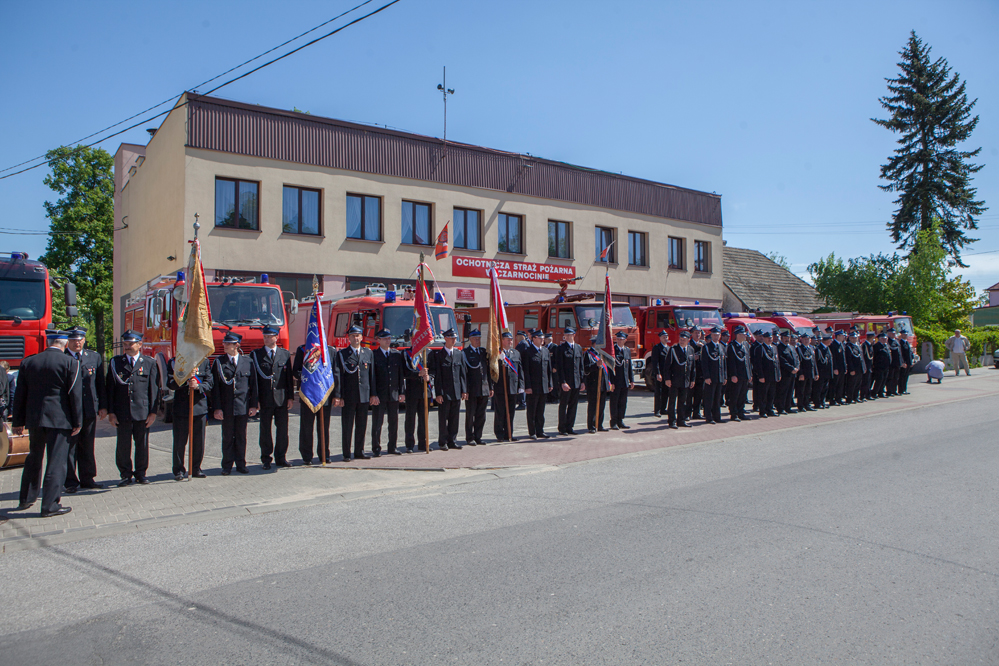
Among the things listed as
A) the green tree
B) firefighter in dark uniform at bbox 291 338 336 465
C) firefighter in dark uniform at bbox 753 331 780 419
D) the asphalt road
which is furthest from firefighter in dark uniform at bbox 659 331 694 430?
the green tree

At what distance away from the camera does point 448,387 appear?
34.2 feet

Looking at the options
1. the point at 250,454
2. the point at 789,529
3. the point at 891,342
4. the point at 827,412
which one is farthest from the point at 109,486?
the point at 891,342

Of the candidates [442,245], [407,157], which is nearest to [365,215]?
[407,157]

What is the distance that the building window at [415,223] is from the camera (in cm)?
2336

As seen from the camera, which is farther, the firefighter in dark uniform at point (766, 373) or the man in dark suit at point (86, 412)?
the firefighter in dark uniform at point (766, 373)

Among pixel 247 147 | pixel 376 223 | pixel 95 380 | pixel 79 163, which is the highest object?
pixel 79 163

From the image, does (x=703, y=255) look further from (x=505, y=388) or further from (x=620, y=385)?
(x=505, y=388)

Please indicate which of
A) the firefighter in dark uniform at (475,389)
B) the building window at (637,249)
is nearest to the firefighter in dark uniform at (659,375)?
the firefighter in dark uniform at (475,389)

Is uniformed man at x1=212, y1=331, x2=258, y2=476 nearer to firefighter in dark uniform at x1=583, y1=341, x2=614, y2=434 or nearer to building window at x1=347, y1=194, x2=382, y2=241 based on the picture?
firefighter in dark uniform at x1=583, y1=341, x2=614, y2=434

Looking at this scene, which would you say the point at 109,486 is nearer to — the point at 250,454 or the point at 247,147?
the point at 250,454

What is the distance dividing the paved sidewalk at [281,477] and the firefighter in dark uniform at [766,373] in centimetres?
66

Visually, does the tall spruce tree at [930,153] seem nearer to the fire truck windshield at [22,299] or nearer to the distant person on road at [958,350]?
the distant person on road at [958,350]

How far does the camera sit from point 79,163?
124 feet

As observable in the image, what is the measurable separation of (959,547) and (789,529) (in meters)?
1.20
